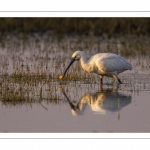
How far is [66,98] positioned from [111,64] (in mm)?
2186

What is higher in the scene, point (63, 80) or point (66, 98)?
point (63, 80)

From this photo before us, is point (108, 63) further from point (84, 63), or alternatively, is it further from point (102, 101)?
point (102, 101)

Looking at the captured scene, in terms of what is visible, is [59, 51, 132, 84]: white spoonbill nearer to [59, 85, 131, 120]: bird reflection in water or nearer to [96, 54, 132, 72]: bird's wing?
[96, 54, 132, 72]: bird's wing

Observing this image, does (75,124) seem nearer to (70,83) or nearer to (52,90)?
(52,90)

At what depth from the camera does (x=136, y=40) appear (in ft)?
74.8

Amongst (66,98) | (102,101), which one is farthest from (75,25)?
(102,101)

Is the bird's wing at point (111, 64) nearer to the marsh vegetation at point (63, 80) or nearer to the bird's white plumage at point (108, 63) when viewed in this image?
the bird's white plumage at point (108, 63)

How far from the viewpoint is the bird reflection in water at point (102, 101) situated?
1014cm

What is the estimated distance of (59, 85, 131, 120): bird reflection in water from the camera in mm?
10141

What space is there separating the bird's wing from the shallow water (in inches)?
15.7

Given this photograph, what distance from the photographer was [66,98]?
11.2 metres

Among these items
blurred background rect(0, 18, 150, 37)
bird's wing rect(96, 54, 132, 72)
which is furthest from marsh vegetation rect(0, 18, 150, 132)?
blurred background rect(0, 18, 150, 37)
